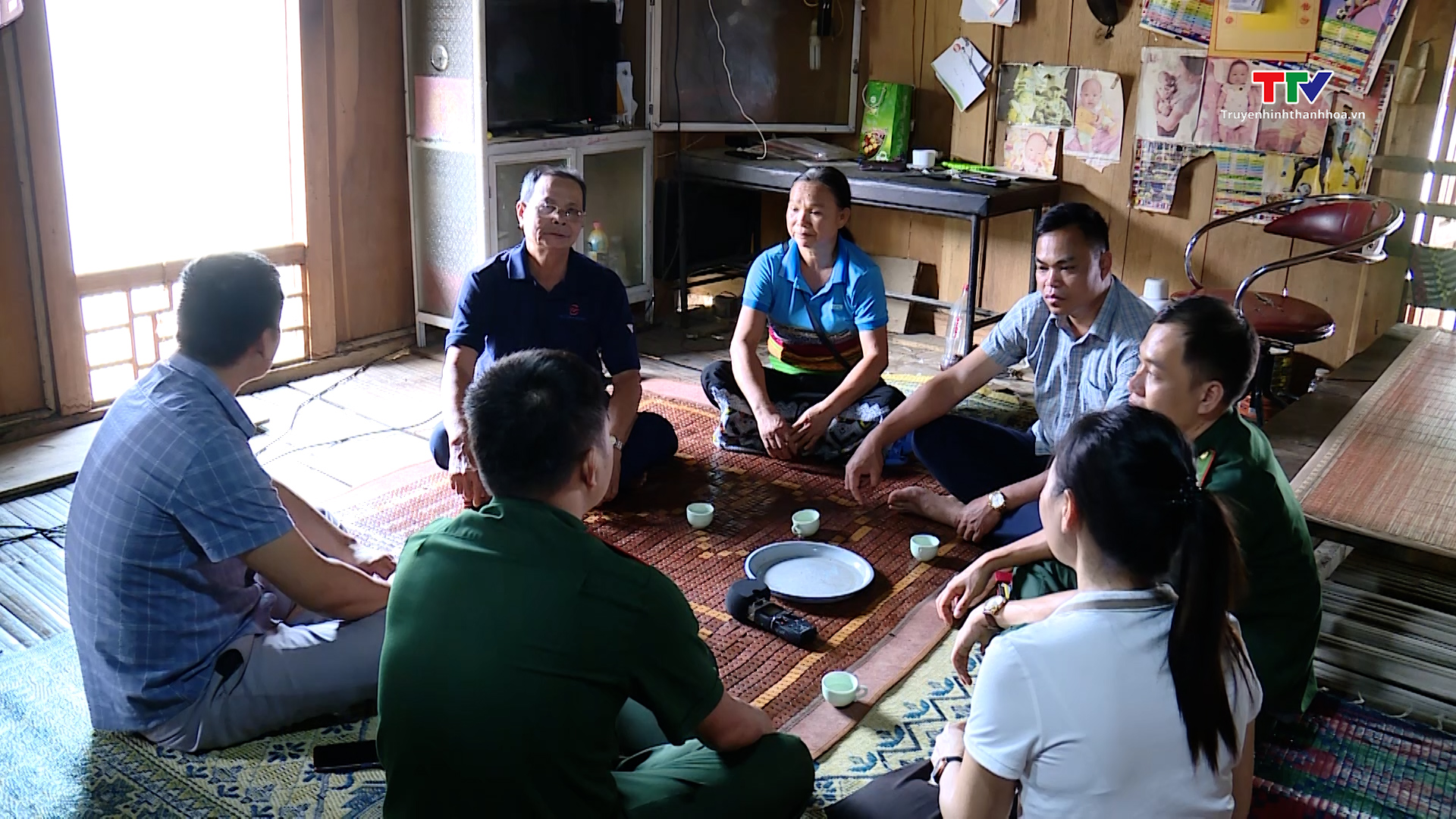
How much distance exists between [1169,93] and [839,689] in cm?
307

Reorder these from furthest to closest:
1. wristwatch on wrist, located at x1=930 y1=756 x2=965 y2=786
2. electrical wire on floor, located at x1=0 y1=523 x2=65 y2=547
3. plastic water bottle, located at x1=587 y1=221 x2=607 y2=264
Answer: plastic water bottle, located at x1=587 y1=221 x2=607 y2=264
electrical wire on floor, located at x1=0 y1=523 x2=65 y2=547
wristwatch on wrist, located at x1=930 y1=756 x2=965 y2=786

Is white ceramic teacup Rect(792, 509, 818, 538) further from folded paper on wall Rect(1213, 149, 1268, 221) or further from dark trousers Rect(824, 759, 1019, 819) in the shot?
folded paper on wall Rect(1213, 149, 1268, 221)

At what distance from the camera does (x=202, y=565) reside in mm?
1909

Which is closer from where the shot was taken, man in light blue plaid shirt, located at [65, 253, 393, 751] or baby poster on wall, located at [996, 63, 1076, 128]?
man in light blue plaid shirt, located at [65, 253, 393, 751]

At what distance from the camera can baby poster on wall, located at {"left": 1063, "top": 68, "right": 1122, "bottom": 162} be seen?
4441 mm

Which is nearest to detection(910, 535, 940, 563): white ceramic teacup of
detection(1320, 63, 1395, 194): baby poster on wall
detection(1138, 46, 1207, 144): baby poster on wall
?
detection(1320, 63, 1395, 194): baby poster on wall

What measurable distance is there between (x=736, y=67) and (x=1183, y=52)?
180 cm

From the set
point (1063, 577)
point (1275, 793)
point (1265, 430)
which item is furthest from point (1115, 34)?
point (1275, 793)

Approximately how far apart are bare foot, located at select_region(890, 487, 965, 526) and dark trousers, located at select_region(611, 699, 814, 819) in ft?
4.31

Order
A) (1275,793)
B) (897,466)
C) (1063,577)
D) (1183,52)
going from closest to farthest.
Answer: (1275,793) < (1063,577) < (897,466) < (1183,52)

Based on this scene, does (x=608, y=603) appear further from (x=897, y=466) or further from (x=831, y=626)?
(x=897, y=466)

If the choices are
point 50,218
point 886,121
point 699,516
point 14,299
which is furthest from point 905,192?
point 14,299

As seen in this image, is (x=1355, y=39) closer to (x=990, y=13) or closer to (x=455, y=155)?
(x=990, y=13)

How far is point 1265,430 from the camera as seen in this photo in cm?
304
